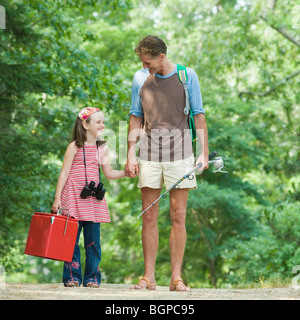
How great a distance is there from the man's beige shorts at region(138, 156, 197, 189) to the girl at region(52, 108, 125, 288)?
44 centimetres

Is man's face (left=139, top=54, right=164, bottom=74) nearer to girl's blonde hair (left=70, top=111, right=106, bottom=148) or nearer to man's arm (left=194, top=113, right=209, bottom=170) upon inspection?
man's arm (left=194, top=113, right=209, bottom=170)

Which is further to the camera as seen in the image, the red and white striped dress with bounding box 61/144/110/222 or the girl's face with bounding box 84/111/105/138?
the girl's face with bounding box 84/111/105/138

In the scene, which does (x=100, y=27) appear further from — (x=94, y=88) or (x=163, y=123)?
(x=163, y=123)

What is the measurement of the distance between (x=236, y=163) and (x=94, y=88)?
5.73 meters

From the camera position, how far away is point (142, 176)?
15.8 feet

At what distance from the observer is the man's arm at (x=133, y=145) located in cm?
482

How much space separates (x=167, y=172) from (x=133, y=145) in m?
0.38

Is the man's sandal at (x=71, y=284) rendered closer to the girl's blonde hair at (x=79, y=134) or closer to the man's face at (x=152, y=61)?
the girl's blonde hair at (x=79, y=134)

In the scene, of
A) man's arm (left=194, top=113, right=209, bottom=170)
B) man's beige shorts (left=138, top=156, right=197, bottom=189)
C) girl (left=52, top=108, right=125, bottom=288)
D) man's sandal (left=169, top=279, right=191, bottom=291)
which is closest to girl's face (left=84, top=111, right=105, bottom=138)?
girl (left=52, top=108, right=125, bottom=288)

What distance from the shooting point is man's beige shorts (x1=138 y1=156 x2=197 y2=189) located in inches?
186

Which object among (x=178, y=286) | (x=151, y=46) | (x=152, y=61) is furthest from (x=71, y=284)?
(x=151, y=46)

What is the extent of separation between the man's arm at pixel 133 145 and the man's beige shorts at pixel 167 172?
0.08 metres

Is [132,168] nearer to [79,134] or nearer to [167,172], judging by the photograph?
[167,172]
